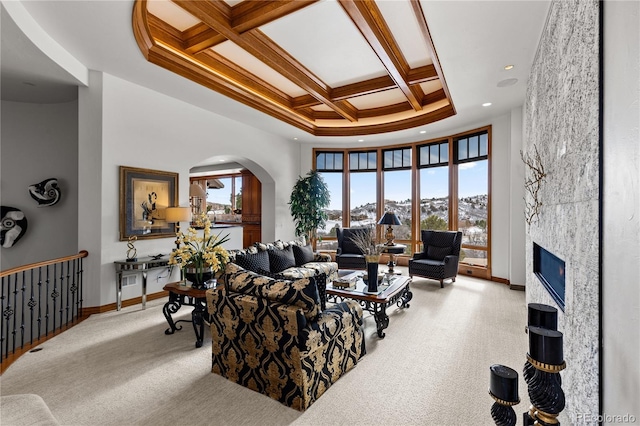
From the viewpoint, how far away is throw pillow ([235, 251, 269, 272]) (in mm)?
4078

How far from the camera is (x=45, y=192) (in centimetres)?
474

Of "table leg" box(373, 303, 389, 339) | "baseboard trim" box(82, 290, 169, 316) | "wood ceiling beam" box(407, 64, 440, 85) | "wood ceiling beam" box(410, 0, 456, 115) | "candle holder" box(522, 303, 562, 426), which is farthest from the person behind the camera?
"wood ceiling beam" box(407, 64, 440, 85)

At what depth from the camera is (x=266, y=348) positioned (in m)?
2.28

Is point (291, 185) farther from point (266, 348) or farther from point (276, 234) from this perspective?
point (266, 348)

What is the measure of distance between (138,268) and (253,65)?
3447mm

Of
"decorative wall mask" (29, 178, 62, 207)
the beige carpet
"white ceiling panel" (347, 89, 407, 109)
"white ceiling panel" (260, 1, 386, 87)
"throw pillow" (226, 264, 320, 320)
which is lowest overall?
the beige carpet

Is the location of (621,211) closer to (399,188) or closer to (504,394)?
(504,394)

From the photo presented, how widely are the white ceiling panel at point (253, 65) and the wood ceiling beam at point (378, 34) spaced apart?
1726mm

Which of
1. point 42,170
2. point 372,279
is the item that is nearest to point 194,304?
point 372,279

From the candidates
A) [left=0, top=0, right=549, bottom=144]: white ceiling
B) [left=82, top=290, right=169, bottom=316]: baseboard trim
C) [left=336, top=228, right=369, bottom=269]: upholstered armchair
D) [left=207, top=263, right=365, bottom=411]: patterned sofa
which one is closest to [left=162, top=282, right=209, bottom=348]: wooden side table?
[left=207, top=263, right=365, bottom=411]: patterned sofa

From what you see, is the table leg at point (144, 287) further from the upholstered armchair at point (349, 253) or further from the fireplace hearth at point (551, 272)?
the fireplace hearth at point (551, 272)

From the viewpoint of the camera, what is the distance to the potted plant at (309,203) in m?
7.16

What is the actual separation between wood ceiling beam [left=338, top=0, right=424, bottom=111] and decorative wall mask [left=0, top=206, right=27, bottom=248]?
18.8 feet

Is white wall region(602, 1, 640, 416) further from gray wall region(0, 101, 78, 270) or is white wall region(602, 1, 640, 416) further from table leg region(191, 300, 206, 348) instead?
gray wall region(0, 101, 78, 270)
